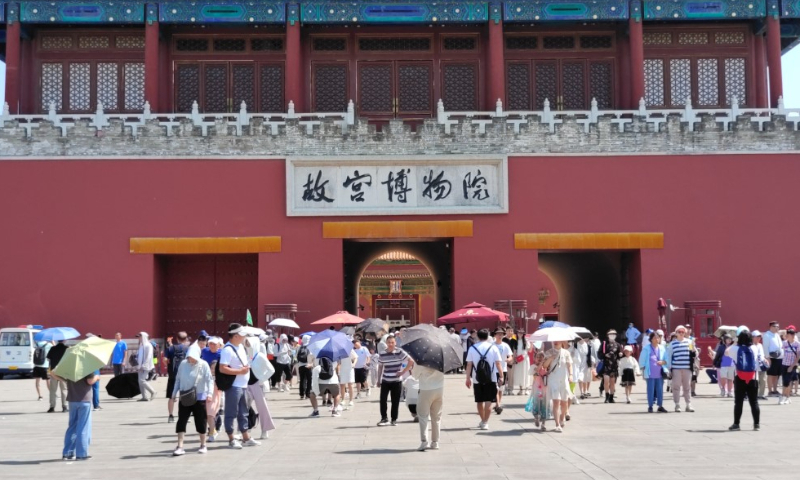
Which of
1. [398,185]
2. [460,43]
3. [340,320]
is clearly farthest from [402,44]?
[340,320]

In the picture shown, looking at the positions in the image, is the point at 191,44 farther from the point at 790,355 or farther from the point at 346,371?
the point at 790,355

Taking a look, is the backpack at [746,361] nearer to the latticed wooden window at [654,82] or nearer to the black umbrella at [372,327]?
the black umbrella at [372,327]

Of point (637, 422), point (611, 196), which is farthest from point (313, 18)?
point (637, 422)

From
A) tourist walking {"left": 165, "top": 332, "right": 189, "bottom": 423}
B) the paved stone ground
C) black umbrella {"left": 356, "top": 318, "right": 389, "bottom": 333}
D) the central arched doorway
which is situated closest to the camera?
the paved stone ground

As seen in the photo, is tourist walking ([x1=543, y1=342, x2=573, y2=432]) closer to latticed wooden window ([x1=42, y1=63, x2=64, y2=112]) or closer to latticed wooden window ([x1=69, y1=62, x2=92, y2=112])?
latticed wooden window ([x1=69, y1=62, x2=92, y2=112])

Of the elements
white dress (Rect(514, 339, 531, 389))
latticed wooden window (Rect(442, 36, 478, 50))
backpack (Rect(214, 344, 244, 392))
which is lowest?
white dress (Rect(514, 339, 531, 389))

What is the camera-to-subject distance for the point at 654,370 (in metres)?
15.4

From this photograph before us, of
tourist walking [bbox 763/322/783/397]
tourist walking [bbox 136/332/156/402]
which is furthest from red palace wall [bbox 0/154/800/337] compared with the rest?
tourist walking [bbox 763/322/783/397]

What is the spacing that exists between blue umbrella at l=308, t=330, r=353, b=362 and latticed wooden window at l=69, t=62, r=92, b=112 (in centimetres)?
1699

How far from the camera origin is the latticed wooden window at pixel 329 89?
95.9ft

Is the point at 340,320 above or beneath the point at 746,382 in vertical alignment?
above

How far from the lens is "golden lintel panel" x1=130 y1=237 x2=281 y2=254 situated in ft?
81.6

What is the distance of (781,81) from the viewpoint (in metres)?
28.7

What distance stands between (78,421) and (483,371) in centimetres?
509
